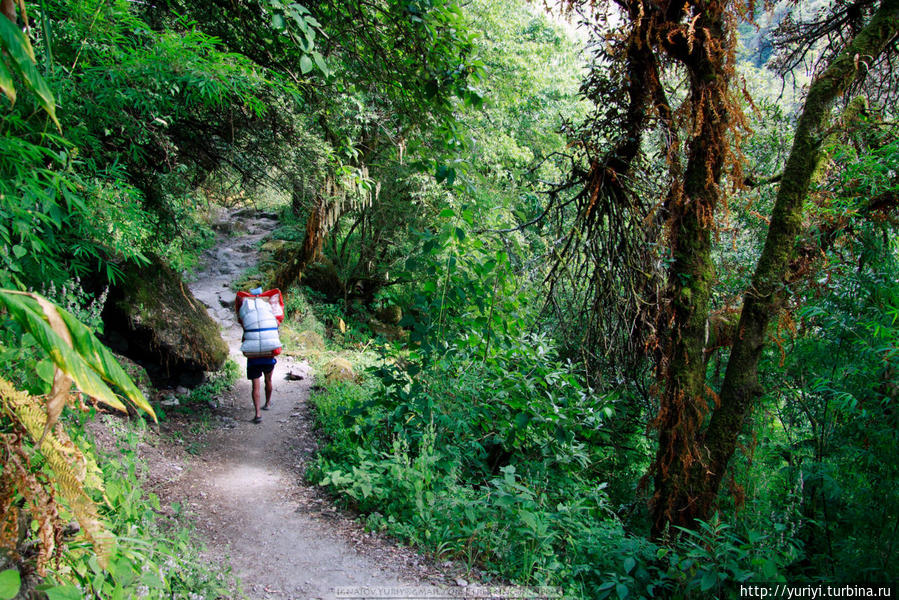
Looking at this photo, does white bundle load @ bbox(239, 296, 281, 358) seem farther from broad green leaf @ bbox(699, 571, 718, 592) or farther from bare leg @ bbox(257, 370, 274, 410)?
broad green leaf @ bbox(699, 571, 718, 592)

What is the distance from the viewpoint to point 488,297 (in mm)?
4941

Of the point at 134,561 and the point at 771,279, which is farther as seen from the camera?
the point at 771,279

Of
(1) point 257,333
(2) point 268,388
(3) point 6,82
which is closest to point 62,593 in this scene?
(3) point 6,82

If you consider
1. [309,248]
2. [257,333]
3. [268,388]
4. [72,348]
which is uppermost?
[309,248]

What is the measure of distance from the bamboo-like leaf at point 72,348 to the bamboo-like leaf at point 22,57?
34cm

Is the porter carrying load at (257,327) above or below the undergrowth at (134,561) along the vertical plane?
above

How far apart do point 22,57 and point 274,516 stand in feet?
13.8

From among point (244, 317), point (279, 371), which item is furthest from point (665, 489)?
point (279, 371)

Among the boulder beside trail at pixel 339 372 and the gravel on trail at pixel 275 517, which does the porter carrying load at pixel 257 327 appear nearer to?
the gravel on trail at pixel 275 517

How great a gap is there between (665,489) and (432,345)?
2.30m

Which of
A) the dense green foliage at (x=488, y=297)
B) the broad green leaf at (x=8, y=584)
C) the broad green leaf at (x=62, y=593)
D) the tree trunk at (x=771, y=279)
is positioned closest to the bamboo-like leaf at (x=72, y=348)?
the broad green leaf at (x=8, y=584)

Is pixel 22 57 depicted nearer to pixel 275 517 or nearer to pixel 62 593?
pixel 62 593

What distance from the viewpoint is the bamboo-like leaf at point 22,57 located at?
0.84 m

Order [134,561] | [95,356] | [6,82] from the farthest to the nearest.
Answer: [134,561]
[95,356]
[6,82]
